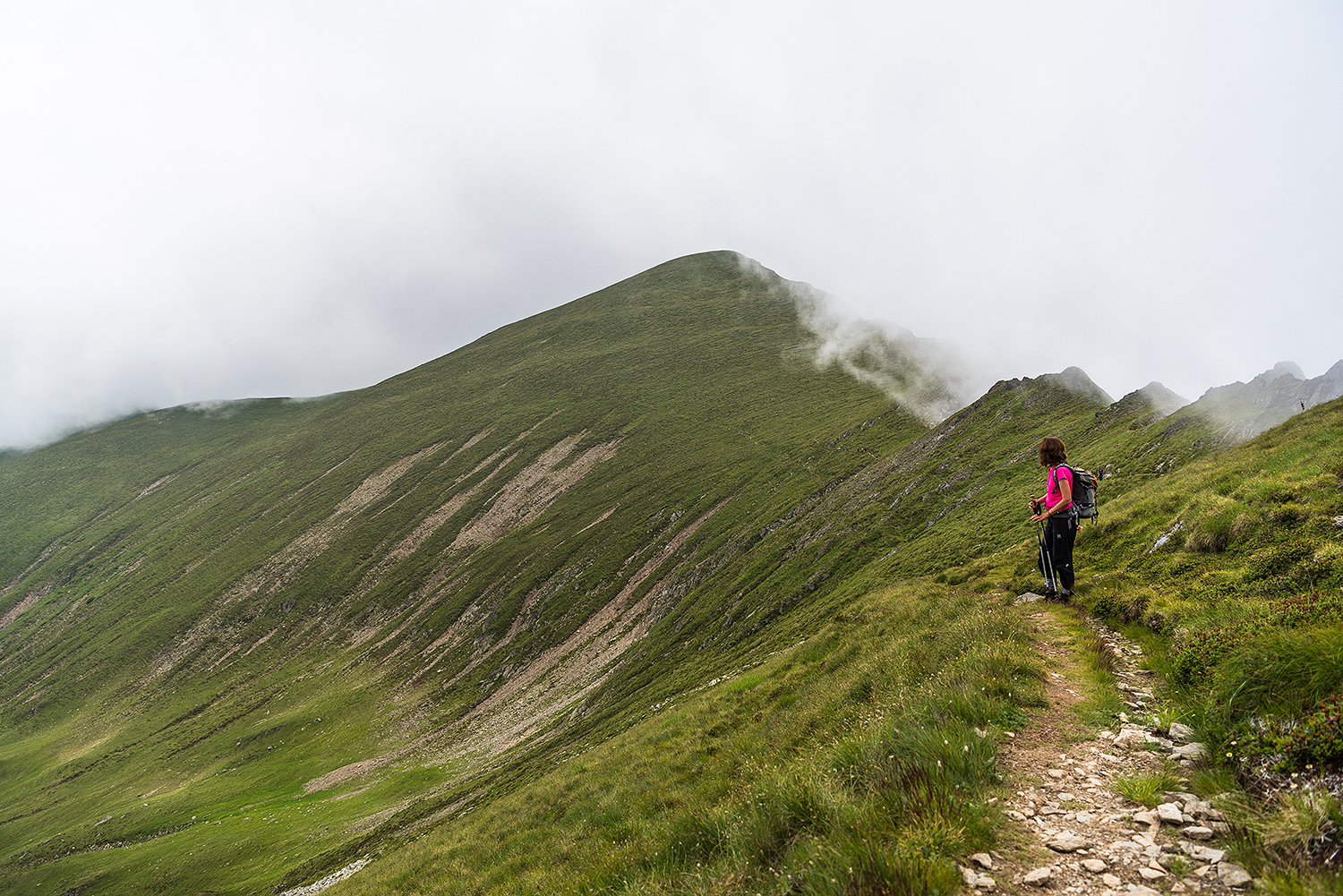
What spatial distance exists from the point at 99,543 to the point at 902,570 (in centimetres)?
25882

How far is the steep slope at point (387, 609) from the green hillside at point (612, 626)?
879 millimetres

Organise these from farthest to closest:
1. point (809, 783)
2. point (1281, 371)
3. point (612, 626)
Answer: point (612, 626), point (1281, 371), point (809, 783)

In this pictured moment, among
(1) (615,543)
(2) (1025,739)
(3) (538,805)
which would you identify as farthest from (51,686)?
(2) (1025,739)

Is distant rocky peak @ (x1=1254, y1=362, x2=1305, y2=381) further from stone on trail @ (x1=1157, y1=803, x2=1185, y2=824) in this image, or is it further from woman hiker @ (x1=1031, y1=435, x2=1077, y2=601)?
stone on trail @ (x1=1157, y1=803, x2=1185, y2=824)

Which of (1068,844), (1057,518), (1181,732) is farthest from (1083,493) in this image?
(1068,844)

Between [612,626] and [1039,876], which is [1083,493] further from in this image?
[612,626]

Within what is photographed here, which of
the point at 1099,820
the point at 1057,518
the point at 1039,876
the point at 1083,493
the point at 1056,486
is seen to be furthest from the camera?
the point at 1057,518

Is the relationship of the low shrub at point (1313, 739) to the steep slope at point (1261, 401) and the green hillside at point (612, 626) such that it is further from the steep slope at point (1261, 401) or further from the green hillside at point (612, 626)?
the steep slope at point (1261, 401)

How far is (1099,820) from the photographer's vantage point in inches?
A: 202

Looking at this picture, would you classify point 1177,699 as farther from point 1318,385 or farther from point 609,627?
point 609,627

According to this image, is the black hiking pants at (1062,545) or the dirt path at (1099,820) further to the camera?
the black hiking pants at (1062,545)

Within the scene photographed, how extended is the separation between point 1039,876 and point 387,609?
136994mm

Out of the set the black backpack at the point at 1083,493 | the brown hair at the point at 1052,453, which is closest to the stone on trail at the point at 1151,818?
the brown hair at the point at 1052,453

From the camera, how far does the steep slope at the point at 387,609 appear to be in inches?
2470
